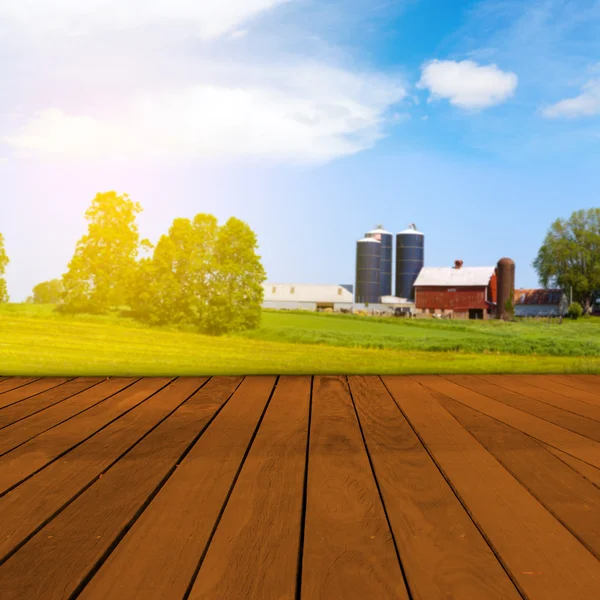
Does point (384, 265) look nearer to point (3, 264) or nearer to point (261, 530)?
point (3, 264)

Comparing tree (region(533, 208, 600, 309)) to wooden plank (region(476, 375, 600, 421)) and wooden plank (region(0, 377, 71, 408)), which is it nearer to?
wooden plank (region(476, 375, 600, 421))

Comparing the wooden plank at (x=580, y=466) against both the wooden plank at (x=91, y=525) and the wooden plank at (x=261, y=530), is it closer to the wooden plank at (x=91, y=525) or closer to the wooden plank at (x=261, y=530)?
the wooden plank at (x=261, y=530)

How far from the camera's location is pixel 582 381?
164 inches

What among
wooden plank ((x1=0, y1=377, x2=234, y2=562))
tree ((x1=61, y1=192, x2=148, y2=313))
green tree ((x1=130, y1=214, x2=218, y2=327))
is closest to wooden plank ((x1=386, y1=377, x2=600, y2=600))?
wooden plank ((x1=0, y1=377, x2=234, y2=562))

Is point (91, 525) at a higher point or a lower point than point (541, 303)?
lower

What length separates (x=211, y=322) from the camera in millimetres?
4672

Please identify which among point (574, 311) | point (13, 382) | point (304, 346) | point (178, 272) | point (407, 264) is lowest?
point (13, 382)

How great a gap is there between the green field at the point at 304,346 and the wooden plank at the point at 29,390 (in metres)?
0.31

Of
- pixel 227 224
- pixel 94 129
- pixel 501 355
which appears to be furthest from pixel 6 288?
pixel 501 355

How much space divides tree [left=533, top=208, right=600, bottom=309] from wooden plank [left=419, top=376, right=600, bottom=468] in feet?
5.56

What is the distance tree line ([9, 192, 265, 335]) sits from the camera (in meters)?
4.66

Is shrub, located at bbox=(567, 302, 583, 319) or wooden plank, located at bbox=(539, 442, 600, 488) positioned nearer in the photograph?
wooden plank, located at bbox=(539, 442, 600, 488)

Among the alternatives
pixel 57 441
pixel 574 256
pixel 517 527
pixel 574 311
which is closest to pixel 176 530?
pixel 517 527

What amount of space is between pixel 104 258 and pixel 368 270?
80.1 inches
